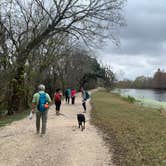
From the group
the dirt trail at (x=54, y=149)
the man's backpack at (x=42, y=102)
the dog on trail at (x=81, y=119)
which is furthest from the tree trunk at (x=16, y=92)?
the man's backpack at (x=42, y=102)

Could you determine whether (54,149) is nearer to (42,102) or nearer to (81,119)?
(42,102)

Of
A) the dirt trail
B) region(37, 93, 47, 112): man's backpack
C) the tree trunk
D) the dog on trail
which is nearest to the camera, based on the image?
the dirt trail

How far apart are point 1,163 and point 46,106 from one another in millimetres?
3877

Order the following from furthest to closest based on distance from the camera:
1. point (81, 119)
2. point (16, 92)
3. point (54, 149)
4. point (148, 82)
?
point (148, 82) → point (16, 92) → point (81, 119) → point (54, 149)

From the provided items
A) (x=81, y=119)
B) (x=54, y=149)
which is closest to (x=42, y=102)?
(x=54, y=149)

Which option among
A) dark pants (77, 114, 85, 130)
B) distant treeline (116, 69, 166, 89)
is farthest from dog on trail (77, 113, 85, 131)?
distant treeline (116, 69, 166, 89)

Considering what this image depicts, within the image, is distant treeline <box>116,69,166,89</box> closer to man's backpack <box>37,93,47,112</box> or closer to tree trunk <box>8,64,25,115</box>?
tree trunk <box>8,64,25,115</box>

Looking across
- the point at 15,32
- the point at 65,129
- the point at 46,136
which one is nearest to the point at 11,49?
the point at 15,32

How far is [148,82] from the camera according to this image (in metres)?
158

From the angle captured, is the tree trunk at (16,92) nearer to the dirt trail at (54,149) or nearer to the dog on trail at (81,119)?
the dog on trail at (81,119)

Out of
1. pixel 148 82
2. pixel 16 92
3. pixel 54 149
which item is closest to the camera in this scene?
pixel 54 149

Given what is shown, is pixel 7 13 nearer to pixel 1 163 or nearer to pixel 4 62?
pixel 4 62

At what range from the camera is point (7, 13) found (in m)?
24.3

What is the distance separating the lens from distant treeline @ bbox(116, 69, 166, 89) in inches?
5325
